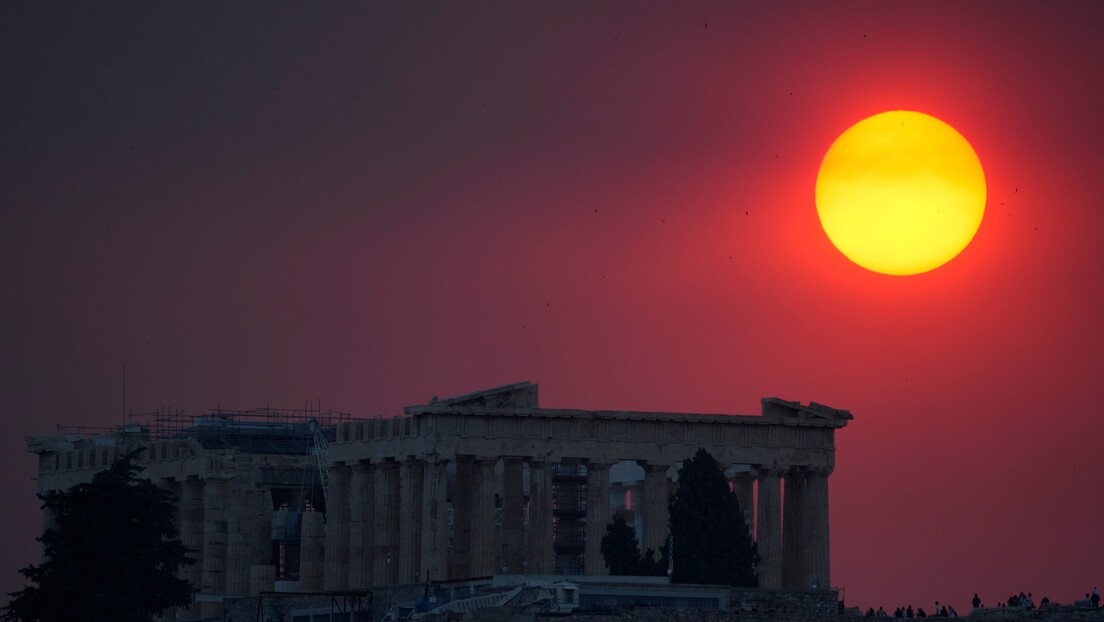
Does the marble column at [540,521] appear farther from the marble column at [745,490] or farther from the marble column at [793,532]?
the marble column at [745,490]

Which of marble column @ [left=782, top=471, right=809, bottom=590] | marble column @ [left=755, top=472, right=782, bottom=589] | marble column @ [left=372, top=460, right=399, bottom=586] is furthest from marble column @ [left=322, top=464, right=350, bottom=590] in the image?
marble column @ [left=782, top=471, right=809, bottom=590]

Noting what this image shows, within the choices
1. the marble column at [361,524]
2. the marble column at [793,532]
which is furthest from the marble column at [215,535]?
the marble column at [793,532]

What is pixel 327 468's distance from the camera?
386ft

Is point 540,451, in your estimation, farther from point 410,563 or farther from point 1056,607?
point 1056,607

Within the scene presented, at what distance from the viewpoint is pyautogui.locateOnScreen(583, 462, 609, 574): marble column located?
10825 cm

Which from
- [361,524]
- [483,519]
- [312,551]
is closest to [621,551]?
[483,519]

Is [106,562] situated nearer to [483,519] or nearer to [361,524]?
[483,519]

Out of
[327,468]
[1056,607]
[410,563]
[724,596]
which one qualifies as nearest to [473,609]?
[724,596]

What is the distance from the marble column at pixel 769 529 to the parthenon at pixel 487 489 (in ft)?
0.18

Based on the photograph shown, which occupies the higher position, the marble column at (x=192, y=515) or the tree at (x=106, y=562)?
the marble column at (x=192, y=515)

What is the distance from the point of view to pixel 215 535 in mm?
119938

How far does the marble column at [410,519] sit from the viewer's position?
10844 cm

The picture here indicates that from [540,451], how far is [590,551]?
13.7 ft

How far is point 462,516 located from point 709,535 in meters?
13.9
